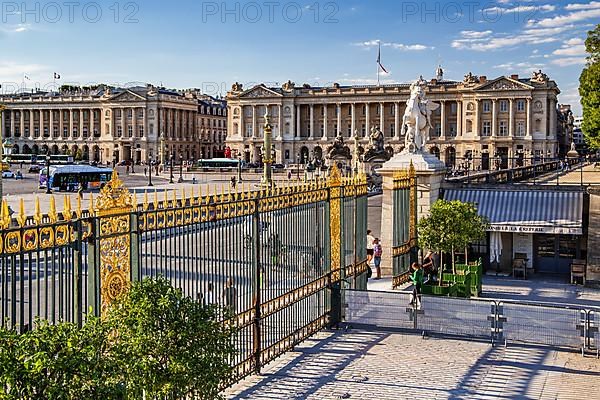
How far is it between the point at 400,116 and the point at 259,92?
24.2 meters

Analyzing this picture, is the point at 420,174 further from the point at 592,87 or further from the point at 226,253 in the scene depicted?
the point at 592,87

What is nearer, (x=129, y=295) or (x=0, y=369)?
(x=0, y=369)

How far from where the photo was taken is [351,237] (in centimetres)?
1422

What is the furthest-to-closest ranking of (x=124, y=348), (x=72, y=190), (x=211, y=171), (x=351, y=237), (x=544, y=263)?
1. (x=211, y=171)
2. (x=72, y=190)
3. (x=544, y=263)
4. (x=351, y=237)
5. (x=124, y=348)

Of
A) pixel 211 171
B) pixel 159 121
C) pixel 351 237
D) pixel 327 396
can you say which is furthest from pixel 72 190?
pixel 159 121

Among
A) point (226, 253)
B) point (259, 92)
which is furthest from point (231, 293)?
point (259, 92)

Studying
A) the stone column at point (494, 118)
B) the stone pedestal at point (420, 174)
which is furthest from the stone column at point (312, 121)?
the stone pedestal at point (420, 174)

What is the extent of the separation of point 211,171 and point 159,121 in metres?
43.3

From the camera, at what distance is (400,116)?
384ft

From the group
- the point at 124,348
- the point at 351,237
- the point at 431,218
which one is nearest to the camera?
the point at 124,348

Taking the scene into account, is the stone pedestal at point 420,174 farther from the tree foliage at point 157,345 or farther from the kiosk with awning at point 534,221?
the tree foliage at point 157,345

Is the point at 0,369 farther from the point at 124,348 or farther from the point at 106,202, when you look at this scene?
the point at 106,202

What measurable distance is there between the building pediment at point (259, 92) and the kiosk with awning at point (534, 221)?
104824mm

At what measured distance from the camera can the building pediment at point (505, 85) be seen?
10649cm
